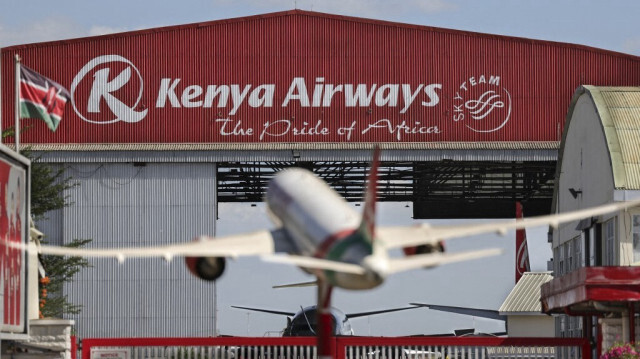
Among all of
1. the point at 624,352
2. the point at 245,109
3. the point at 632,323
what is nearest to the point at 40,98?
the point at 624,352

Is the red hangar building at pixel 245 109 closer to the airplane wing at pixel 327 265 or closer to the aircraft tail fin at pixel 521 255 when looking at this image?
the aircraft tail fin at pixel 521 255

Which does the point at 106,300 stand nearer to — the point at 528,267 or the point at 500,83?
the point at 500,83

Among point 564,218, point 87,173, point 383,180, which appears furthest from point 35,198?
point 564,218

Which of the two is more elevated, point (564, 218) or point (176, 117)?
point (176, 117)

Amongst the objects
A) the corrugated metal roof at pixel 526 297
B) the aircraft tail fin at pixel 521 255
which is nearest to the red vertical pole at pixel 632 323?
the corrugated metal roof at pixel 526 297

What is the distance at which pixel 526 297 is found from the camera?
78.9 metres

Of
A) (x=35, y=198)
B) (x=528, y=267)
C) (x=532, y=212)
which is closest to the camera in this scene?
(x=35, y=198)

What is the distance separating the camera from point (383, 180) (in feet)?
261

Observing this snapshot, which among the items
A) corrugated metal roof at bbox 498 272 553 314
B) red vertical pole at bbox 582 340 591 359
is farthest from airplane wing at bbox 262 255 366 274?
corrugated metal roof at bbox 498 272 553 314

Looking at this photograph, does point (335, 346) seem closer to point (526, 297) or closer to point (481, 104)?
point (481, 104)

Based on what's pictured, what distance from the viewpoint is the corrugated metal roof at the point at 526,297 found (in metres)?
77.7

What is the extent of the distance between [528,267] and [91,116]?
37625 mm

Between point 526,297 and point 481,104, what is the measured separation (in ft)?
45.4

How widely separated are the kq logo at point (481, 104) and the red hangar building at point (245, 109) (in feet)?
0.24
